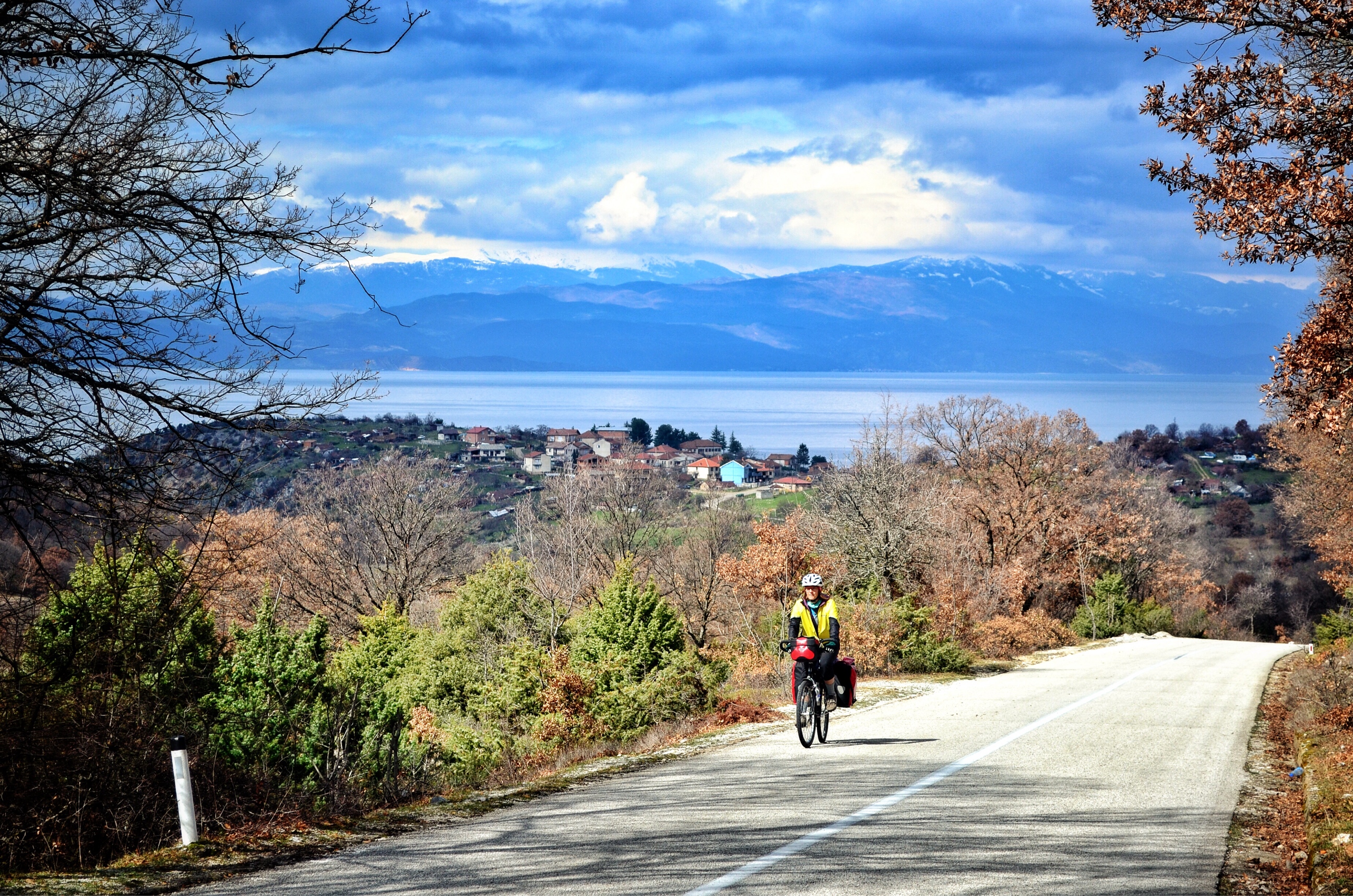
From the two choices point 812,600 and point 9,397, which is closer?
point 9,397

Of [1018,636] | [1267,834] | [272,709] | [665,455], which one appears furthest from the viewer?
[665,455]

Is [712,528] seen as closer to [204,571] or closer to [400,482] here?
[400,482]

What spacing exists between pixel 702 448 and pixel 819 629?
128670 mm

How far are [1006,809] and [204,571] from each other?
7503mm

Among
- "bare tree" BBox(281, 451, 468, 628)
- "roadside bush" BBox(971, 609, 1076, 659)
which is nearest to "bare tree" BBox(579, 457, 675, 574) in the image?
"bare tree" BBox(281, 451, 468, 628)

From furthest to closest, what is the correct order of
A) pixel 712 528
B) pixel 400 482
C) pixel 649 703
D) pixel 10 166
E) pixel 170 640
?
1. pixel 712 528
2. pixel 400 482
3. pixel 649 703
4. pixel 170 640
5. pixel 10 166

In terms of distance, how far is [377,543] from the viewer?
50.0m

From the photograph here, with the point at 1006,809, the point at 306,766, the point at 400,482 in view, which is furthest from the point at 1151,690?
the point at 400,482

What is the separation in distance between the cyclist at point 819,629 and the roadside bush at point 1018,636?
1891 centimetres

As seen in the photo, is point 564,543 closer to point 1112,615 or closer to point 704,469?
point 1112,615

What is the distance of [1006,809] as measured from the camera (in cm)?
826

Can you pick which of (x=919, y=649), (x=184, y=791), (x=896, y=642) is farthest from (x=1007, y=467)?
(x=184, y=791)

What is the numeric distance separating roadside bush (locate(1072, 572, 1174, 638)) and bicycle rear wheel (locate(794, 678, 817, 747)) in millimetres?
38056

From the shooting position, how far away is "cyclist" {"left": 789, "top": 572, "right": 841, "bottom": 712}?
12023mm
